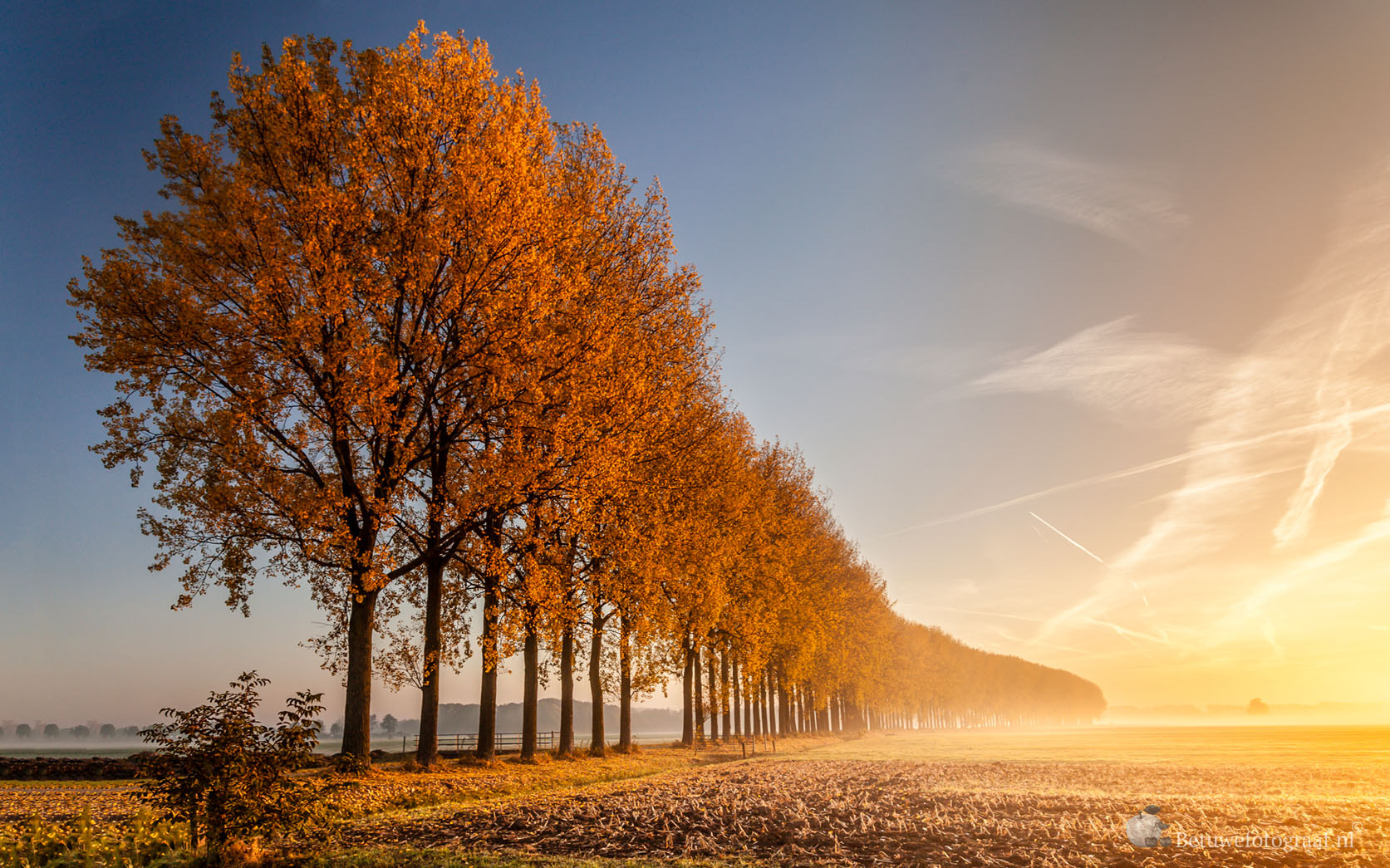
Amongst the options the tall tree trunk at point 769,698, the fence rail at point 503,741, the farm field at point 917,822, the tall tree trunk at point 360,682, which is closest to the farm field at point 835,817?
the farm field at point 917,822

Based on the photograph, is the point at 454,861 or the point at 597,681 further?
the point at 597,681

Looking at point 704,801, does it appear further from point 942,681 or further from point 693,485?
point 942,681

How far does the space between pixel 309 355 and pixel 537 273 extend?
19.9 feet

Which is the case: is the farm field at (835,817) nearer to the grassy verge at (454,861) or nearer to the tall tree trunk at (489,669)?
the grassy verge at (454,861)

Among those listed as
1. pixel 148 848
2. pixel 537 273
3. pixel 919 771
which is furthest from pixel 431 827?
pixel 919 771

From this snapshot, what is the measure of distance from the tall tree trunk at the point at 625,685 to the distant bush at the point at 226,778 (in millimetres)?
18688

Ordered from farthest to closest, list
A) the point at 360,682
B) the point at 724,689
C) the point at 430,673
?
the point at 724,689 < the point at 430,673 < the point at 360,682

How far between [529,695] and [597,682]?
4.40 m

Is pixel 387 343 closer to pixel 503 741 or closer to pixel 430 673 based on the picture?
pixel 430 673

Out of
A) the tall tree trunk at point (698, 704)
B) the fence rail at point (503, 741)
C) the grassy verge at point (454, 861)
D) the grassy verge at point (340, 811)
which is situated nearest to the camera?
the grassy verge at point (454, 861)

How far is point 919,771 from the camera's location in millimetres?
22250

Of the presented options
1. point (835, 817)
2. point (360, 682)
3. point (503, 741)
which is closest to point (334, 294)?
point (360, 682)

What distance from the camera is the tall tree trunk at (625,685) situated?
2803 centimetres

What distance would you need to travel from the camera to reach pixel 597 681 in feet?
93.9
